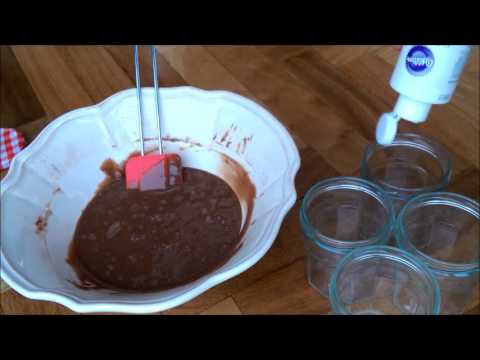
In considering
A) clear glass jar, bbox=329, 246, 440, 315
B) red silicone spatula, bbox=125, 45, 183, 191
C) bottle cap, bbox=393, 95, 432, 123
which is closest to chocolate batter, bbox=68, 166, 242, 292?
red silicone spatula, bbox=125, 45, 183, 191

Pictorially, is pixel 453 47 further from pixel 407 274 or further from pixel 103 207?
pixel 103 207

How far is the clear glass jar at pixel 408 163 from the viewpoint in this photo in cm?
65

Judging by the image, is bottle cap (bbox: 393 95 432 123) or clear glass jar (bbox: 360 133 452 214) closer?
bottle cap (bbox: 393 95 432 123)

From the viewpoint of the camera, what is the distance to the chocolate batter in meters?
0.52

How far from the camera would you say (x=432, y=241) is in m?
0.59

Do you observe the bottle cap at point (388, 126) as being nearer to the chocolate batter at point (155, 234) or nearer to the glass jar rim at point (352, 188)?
the glass jar rim at point (352, 188)

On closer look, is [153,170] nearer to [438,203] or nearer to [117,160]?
[117,160]

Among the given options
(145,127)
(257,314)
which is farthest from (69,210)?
(257,314)

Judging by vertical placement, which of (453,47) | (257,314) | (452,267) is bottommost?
(257,314)

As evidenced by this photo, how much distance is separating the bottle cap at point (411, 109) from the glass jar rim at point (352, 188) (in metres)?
0.10

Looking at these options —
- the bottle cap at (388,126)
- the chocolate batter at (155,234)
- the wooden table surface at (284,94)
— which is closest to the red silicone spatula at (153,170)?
the chocolate batter at (155,234)

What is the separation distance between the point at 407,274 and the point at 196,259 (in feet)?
0.79

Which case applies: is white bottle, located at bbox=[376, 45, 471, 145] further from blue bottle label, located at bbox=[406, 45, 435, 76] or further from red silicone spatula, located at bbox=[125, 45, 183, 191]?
red silicone spatula, located at bbox=[125, 45, 183, 191]

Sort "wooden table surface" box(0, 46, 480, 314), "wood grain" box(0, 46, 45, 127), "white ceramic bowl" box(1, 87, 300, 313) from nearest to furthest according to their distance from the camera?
"white ceramic bowl" box(1, 87, 300, 313) → "wooden table surface" box(0, 46, 480, 314) → "wood grain" box(0, 46, 45, 127)
